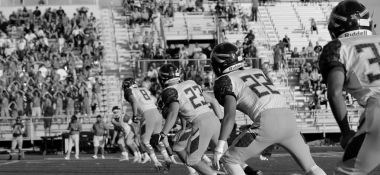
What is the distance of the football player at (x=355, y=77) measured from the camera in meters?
4.80

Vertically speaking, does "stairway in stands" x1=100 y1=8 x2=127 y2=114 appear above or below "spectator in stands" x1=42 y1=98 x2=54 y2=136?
above

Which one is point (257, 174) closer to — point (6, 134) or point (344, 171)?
point (344, 171)

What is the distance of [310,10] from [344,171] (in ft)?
108

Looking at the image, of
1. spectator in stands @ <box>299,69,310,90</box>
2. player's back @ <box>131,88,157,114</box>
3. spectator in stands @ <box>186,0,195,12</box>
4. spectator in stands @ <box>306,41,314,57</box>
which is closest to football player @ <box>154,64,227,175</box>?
player's back @ <box>131,88,157,114</box>

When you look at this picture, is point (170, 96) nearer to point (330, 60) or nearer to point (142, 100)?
point (330, 60)

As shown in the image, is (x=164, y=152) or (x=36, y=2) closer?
(x=164, y=152)

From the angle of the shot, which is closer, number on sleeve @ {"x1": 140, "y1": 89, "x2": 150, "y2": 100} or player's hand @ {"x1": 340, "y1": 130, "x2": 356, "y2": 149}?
player's hand @ {"x1": 340, "y1": 130, "x2": 356, "y2": 149}

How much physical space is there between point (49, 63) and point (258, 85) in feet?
75.8

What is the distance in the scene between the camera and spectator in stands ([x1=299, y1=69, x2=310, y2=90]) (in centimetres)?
2902

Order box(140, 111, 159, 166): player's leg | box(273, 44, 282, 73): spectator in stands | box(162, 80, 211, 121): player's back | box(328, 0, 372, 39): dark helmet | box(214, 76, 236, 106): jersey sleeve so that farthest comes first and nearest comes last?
box(273, 44, 282, 73): spectator in stands < box(140, 111, 159, 166): player's leg < box(162, 80, 211, 121): player's back < box(214, 76, 236, 106): jersey sleeve < box(328, 0, 372, 39): dark helmet

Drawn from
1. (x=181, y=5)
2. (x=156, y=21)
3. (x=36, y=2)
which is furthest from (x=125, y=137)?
(x=36, y=2)

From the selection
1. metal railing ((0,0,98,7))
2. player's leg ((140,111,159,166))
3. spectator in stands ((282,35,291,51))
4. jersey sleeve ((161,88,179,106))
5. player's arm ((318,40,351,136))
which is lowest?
player's leg ((140,111,159,166))

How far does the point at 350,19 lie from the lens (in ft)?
17.1

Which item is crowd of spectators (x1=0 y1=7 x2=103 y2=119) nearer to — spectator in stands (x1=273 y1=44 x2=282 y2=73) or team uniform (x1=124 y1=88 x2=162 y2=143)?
spectator in stands (x1=273 y1=44 x2=282 y2=73)
